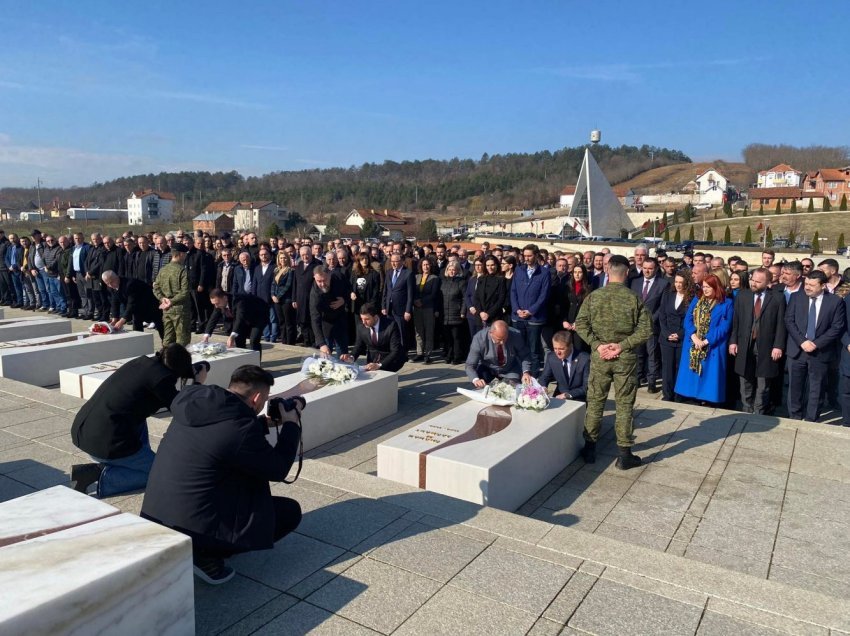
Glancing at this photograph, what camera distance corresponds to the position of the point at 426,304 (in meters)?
10.8

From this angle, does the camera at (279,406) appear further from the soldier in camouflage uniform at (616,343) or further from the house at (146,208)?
the house at (146,208)

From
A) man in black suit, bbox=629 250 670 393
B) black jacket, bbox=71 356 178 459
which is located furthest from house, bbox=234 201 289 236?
black jacket, bbox=71 356 178 459

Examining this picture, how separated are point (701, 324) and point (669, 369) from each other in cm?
86

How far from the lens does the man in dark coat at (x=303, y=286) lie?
A: 1152 centimetres

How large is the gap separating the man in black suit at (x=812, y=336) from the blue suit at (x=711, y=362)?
2.36ft

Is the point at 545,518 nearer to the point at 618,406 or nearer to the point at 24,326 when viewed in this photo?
the point at 618,406

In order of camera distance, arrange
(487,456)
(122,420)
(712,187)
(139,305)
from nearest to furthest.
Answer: (122,420)
(487,456)
(139,305)
(712,187)

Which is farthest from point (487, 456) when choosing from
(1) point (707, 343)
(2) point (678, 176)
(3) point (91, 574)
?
(2) point (678, 176)

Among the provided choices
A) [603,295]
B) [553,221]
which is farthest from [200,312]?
[553,221]

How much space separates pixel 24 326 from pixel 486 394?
954 cm

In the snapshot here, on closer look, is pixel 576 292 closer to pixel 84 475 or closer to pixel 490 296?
pixel 490 296

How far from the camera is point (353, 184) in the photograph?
133m

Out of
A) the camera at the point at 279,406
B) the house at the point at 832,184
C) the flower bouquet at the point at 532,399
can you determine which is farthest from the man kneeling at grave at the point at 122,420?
the house at the point at 832,184

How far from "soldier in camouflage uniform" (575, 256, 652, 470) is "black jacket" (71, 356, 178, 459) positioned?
3782mm
